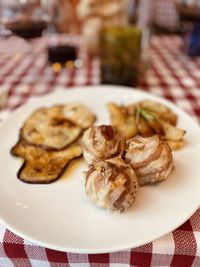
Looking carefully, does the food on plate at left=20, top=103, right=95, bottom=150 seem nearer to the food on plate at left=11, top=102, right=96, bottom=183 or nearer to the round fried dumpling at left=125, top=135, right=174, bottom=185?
the food on plate at left=11, top=102, right=96, bottom=183

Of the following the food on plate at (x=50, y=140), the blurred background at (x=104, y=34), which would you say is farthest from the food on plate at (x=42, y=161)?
the blurred background at (x=104, y=34)

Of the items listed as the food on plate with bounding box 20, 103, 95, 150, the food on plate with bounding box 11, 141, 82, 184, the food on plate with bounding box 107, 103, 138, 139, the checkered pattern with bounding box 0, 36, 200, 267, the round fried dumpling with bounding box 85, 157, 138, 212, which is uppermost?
the round fried dumpling with bounding box 85, 157, 138, 212

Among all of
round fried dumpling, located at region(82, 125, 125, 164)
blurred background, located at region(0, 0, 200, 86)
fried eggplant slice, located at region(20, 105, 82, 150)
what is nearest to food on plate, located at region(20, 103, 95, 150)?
fried eggplant slice, located at region(20, 105, 82, 150)

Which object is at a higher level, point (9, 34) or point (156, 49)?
point (9, 34)

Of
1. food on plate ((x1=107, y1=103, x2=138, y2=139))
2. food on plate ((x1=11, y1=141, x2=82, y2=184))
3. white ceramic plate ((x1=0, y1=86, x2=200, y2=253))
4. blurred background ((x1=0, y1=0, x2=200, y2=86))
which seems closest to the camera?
white ceramic plate ((x1=0, y1=86, x2=200, y2=253))

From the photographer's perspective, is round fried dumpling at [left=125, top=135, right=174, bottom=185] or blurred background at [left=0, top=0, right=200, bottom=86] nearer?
round fried dumpling at [left=125, top=135, right=174, bottom=185]

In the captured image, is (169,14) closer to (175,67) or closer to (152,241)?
(175,67)

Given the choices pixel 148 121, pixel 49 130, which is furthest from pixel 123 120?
pixel 49 130

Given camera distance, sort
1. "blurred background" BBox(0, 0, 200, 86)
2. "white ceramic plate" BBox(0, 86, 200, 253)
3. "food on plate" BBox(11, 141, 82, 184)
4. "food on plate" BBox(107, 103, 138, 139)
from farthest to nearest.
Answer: "blurred background" BBox(0, 0, 200, 86) < "food on plate" BBox(107, 103, 138, 139) < "food on plate" BBox(11, 141, 82, 184) < "white ceramic plate" BBox(0, 86, 200, 253)

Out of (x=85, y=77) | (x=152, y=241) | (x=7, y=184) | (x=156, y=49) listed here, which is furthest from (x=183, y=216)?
(x=156, y=49)
